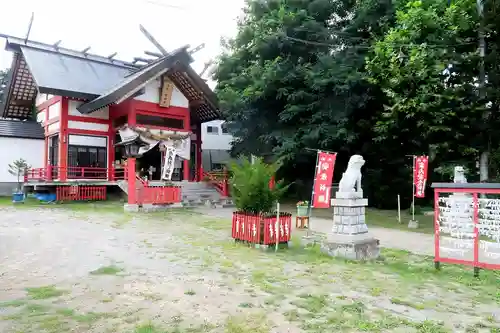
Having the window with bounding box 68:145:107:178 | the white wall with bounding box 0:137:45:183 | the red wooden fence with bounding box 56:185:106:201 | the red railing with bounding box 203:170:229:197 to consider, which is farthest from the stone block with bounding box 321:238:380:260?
the white wall with bounding box 0:137:45:183

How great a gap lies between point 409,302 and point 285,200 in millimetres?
17521

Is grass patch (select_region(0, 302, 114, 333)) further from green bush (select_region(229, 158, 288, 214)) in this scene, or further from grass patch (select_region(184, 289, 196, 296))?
green bush (select_region(229, 158, 288, 214))

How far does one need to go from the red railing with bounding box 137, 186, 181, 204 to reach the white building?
16473 millimetres

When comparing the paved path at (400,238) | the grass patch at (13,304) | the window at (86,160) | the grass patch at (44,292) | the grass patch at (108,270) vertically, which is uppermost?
the window at (86,160)

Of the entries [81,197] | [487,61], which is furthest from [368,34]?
[81,197]

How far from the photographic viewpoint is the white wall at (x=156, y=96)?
21.0 m

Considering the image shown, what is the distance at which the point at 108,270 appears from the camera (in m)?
6.36

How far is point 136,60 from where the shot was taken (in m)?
26.2

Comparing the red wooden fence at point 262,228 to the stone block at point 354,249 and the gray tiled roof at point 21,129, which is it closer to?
the stone block at point 354,249

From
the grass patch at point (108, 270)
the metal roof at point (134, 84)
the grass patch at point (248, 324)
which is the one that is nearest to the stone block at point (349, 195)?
the grass patch at point (248, 324)

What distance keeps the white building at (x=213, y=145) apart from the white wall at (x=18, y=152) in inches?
537

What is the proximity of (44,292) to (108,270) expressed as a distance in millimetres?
1368

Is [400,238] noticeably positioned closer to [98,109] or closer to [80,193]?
[80,193]

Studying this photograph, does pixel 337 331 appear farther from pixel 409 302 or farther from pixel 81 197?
pixel 81 197
